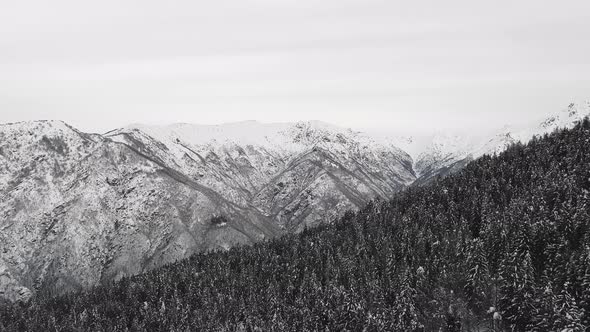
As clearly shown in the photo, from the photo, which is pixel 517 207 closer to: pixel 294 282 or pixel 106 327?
pixel 294 282

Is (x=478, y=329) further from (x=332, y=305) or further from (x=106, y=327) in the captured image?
(x=106, y=327)

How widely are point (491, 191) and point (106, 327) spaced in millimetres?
133466

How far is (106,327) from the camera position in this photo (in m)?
162

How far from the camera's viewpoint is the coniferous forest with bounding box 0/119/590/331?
99.2 meters

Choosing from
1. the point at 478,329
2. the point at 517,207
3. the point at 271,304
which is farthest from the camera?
the point at 517,207

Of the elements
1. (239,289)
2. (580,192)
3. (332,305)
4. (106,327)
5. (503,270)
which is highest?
(580,192)

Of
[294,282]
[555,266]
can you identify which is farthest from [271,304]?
[555,266]

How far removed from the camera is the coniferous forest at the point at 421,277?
326ft

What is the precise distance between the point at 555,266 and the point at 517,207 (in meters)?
51.6

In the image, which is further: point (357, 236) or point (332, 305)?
point (357, 236)

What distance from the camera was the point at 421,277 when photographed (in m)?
124

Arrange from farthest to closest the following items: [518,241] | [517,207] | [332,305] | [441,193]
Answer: [441,193], [517,207], [332,305], [518,241]

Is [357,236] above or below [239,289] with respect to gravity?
above

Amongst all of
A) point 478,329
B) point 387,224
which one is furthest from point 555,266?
point 387,224
